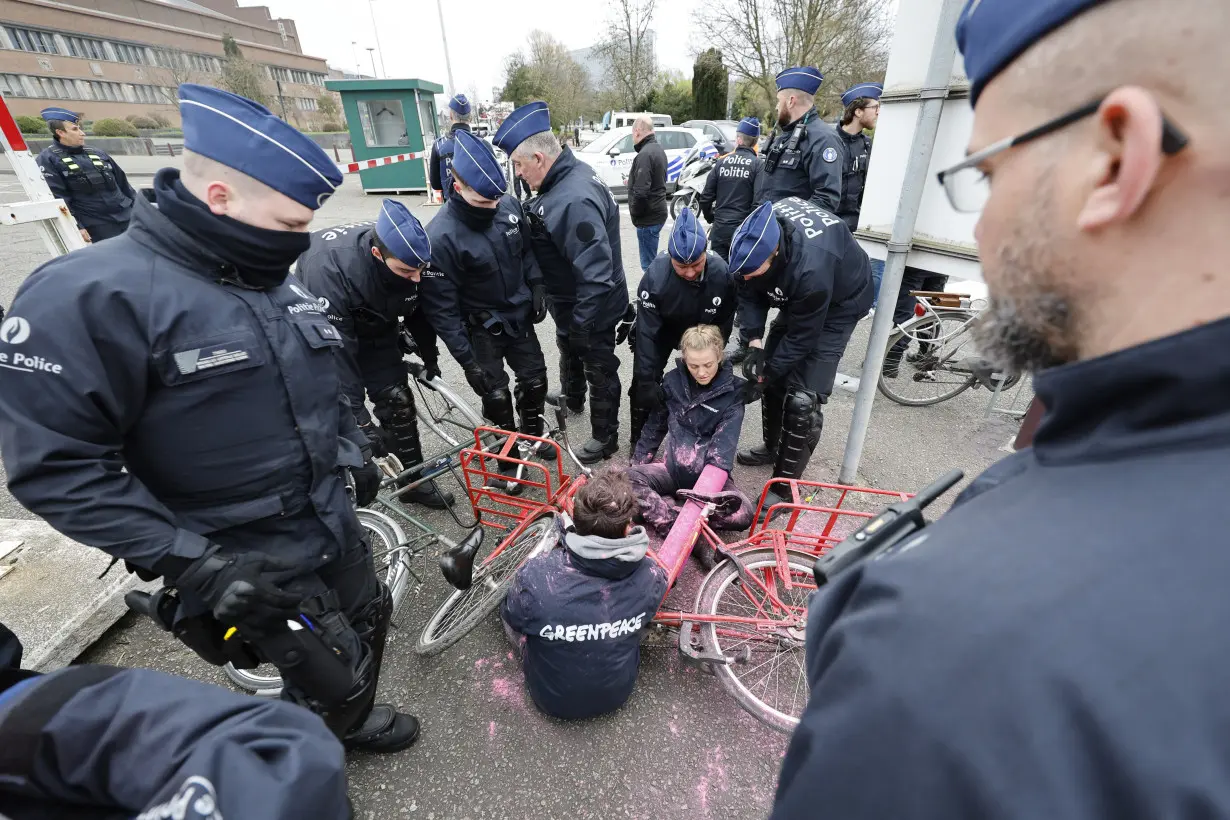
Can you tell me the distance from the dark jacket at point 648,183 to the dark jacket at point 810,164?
7.33 feet

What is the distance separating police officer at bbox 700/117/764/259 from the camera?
21.0ft

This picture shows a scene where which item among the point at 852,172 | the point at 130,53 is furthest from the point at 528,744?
the point at 130,53

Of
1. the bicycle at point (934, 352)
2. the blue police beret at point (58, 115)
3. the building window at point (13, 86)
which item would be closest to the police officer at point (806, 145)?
the bicycle at point (934, 352)

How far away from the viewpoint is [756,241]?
10.00 ft

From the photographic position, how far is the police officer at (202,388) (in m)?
1.31

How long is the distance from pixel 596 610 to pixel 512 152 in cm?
305

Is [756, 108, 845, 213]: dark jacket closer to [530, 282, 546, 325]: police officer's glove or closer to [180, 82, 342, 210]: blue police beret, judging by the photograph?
[530, 282, 546, 325]: police officer's glove

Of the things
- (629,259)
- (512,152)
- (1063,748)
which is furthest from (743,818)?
(629,259)

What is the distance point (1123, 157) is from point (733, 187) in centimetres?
646

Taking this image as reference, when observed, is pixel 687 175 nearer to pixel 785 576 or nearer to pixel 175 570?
pixel 785 576

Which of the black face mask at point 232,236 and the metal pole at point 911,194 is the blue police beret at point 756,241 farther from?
the black face mask at point 232,236

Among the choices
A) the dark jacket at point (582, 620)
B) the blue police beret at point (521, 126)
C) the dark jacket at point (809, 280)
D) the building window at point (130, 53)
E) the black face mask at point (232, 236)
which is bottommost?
the dark jacket at point (582, 620)

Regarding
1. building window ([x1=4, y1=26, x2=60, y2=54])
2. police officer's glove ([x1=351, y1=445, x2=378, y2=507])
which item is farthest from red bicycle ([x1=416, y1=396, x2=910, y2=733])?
building window ([x1=4, y1=26, x2=60, y2=54])

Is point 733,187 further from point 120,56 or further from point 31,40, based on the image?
point 120,56
